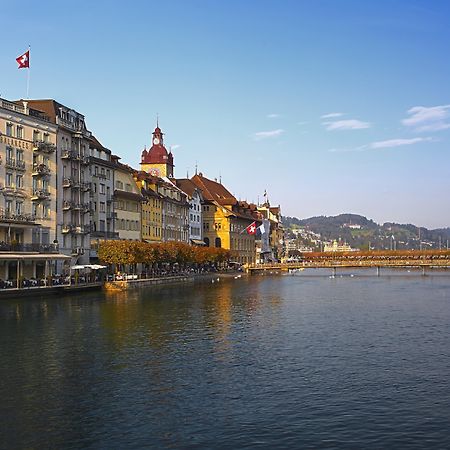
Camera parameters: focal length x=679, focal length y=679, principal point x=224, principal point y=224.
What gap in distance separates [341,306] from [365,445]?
46.3 meters

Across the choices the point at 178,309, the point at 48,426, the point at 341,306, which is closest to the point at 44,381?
the point at 48,426

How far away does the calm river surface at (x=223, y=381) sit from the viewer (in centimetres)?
2252

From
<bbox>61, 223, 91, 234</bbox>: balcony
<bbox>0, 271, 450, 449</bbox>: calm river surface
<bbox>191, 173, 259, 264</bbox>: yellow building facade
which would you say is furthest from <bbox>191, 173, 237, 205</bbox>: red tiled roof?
<bbox>0, 271, 450, 449</bbox>: calm river surface

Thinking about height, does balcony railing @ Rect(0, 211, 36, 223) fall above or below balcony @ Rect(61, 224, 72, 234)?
above

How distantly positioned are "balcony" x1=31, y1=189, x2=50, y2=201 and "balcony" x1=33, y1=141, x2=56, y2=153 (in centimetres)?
504

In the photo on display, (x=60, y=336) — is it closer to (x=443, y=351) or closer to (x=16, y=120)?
(x=443, y=351)

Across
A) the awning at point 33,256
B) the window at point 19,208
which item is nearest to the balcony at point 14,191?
the window at point 19,208

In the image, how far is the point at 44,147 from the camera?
278ft

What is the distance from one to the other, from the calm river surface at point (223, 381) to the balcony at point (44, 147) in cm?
3230

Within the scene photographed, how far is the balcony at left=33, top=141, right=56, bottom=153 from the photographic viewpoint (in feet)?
274

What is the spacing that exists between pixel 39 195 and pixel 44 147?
239 inches

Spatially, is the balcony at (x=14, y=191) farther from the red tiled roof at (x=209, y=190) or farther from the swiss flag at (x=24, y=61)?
the red tiled roof at (x=209, y=190)

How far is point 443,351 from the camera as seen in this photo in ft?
124

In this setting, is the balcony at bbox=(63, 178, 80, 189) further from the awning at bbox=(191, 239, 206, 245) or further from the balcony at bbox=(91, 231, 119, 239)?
the awning at bbox=(191, 239, 206, 245)
